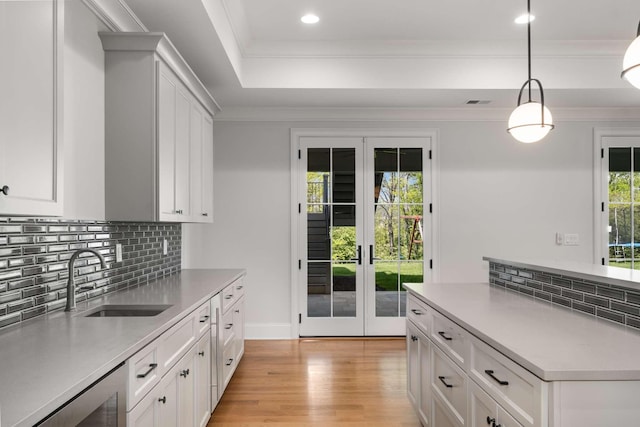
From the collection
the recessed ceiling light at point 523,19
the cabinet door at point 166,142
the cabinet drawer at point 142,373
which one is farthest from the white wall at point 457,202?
the cabinet drawer at point 142,373

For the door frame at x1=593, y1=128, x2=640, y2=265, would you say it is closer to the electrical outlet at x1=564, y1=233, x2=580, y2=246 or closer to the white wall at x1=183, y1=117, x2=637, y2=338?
the white wall at x1=183, y1=117, x2=637, y2=338

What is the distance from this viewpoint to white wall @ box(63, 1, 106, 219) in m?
2.12

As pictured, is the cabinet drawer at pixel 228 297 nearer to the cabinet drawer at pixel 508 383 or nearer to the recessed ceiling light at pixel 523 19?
the cabinet drawer at pixel 508 383

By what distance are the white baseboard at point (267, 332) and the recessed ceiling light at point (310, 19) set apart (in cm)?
299

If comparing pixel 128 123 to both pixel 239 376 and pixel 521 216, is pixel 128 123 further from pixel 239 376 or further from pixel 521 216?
pixel 521 216

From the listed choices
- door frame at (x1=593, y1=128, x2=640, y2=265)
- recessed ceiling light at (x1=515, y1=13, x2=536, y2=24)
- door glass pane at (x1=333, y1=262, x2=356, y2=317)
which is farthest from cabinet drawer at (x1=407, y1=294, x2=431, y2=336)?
door frame at (x1=593, y1=128, x2=640, y2=265)

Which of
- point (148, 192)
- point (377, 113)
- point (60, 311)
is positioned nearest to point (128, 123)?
point (148, 192)

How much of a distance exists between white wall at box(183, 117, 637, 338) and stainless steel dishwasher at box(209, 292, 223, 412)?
1.79 m

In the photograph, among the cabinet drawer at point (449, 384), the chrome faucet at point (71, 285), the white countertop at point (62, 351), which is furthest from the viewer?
the chrome faucet at point (71, 285)

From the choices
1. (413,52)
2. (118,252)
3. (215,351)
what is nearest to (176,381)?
(215,351)

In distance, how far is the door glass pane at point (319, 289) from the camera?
189 inches

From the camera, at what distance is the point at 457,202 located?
4840mm

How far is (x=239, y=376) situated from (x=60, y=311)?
1911 millimetres

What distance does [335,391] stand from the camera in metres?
3.34
